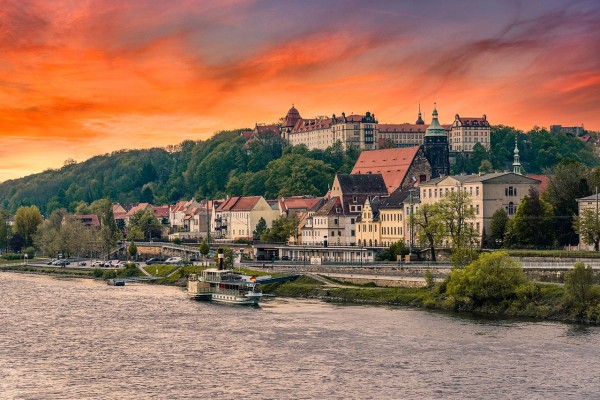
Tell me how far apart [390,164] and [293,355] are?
10274 centimetres

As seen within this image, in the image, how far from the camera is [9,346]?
6619cm

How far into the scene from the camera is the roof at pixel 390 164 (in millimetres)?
154625

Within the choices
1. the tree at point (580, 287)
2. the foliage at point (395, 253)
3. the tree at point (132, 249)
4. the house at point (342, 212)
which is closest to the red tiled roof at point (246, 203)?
the tree at point (132, 249)

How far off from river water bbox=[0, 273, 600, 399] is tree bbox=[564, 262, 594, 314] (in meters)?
2.76

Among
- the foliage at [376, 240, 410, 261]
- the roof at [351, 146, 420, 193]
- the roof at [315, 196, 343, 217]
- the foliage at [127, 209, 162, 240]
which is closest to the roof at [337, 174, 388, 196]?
the roof at [315, 196, 343, 217]

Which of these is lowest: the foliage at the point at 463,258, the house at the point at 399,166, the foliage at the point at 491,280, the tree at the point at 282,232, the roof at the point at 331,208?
the foliage at the point at 491,280

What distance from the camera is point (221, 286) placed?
318 ft

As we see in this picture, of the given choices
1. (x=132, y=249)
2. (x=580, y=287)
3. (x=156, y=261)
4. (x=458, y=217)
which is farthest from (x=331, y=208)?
(x=580, y=287)

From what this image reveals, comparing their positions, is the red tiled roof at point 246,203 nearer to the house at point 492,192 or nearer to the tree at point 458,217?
the house at point 492,192

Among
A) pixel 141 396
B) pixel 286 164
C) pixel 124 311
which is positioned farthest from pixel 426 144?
pixel 141 396

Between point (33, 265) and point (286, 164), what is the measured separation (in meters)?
61.9

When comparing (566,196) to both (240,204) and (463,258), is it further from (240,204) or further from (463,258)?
(240,204)

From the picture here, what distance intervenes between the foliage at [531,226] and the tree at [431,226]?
6.56 m

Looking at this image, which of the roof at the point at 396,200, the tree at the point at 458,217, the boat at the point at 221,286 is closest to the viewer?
the boat at the point at 221,286
